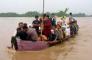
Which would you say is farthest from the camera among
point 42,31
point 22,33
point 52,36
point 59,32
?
point 59,32

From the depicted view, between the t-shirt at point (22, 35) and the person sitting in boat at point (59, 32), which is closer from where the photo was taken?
the t-shirt at point (22, 35)

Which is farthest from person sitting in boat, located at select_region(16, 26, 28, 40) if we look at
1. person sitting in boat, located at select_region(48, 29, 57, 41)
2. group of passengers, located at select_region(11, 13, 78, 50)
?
person sitting in boat, located at select_region(48, 29, 57, 41)

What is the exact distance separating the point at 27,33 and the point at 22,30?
0.30m

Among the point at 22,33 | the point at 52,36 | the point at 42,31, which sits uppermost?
the point at 22,33

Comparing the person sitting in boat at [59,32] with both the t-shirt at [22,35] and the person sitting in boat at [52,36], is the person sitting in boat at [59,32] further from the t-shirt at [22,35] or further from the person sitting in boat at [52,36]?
the t-shirt at [22,35]

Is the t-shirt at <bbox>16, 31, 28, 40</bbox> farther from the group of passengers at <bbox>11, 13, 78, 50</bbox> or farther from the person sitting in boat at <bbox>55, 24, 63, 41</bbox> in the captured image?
the person sitting in boat at <bbox>55, 24, 63, 41</bbox>

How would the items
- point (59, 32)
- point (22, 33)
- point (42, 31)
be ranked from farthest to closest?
point (59, 32)
point (42, 31)
point (22, 33)

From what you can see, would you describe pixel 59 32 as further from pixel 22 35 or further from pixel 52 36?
pixel 22 35

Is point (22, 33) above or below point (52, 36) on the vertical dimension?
above

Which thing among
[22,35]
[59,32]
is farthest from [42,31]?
[22,35]

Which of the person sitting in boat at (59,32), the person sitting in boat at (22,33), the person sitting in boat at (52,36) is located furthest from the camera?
the person sitting in boat at (59,32)

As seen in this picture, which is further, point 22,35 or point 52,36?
point 52,36

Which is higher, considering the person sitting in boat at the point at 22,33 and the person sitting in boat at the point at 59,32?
the person sitting in boat at the point at 22,33

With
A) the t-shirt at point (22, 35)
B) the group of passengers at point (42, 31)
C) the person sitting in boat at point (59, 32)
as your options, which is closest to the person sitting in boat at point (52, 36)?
the group of passengers at point (42, 31)
